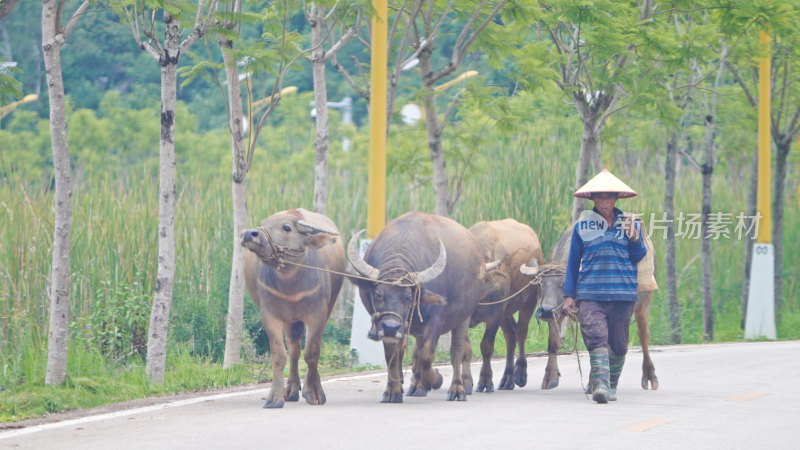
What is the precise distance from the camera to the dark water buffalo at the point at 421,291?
10.8m

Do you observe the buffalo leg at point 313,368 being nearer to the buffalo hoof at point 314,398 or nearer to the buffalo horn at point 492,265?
the buffalo hoof at point 314,398

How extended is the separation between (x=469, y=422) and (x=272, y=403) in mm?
1967

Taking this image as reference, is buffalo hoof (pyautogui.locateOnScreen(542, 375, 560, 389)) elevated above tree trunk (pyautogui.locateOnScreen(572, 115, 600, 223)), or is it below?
below

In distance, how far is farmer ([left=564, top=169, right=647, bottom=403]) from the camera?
10953 millimetres

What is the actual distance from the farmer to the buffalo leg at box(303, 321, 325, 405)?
7.52 feet

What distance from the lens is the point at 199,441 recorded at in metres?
8.50

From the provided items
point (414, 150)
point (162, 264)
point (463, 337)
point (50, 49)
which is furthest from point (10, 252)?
point (414, 150)

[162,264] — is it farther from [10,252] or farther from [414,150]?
[414,150]

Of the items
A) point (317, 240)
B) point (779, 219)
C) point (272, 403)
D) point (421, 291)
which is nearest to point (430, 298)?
point (421, 291)

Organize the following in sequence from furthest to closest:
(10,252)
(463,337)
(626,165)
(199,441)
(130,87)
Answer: (130,87), (626,165), (10,252), (463,337), (199,441)

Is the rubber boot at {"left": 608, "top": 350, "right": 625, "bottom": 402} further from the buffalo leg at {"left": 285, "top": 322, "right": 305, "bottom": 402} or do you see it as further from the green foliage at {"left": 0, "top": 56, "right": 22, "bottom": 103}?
the green foliage at {"left": 0, "top": 56, "right": 22, "bottom": 103}

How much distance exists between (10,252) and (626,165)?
60.3ft

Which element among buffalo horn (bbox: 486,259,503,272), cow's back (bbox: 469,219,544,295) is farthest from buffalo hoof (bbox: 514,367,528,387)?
buffalo horn (bbox: 486,259,503,272)

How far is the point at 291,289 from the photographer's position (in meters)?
10.9
